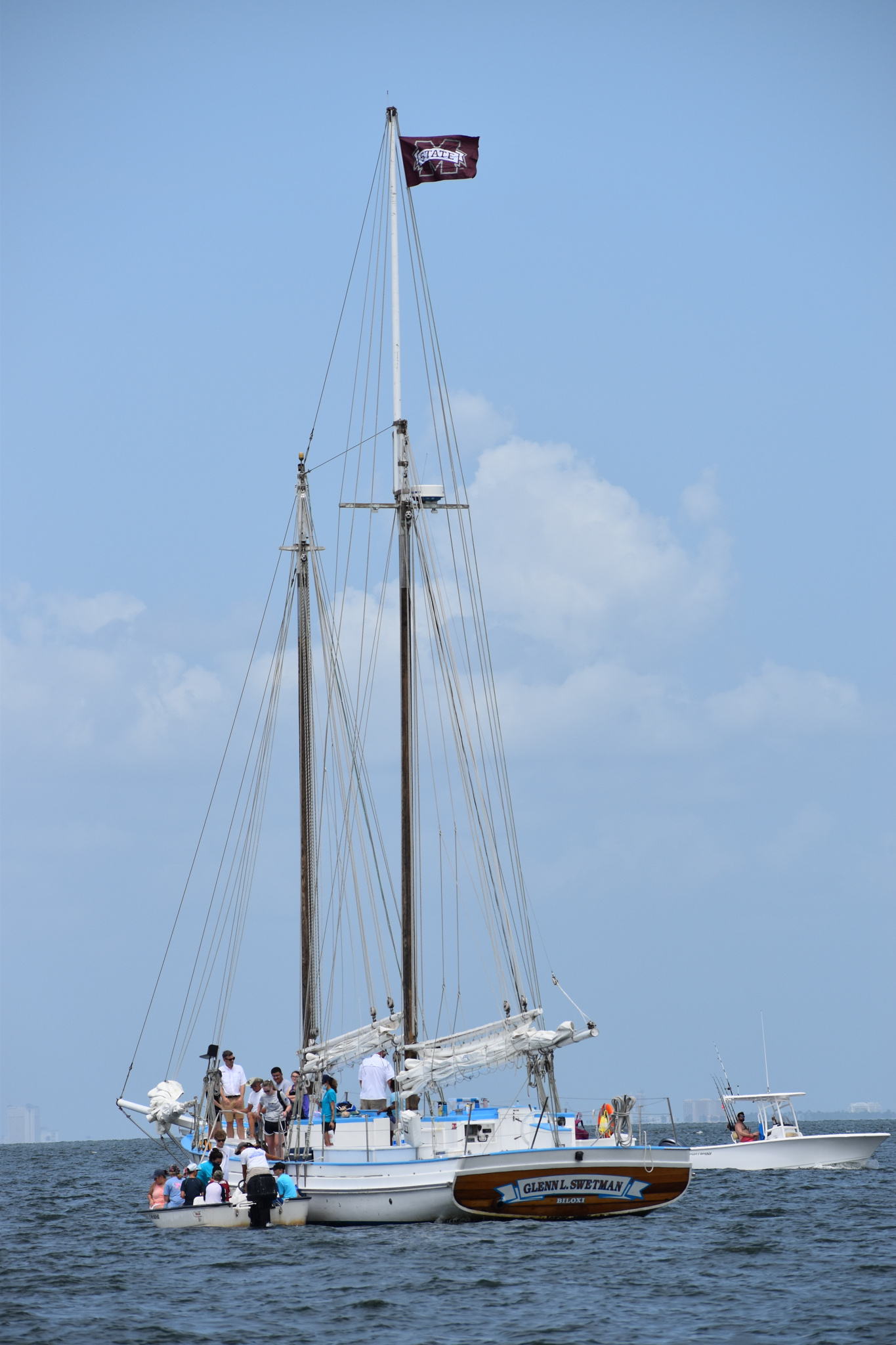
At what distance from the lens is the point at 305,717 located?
54.3 metres

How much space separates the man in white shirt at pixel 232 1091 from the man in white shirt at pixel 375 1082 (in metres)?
4.91

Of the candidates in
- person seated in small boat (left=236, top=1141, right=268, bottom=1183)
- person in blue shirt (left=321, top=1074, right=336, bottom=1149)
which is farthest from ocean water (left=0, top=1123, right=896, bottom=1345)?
person in blue shirt (left=321, top=1074, right=336, bottom=1149)

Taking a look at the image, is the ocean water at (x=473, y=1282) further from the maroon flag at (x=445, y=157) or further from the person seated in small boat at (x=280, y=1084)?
the maroon flag at (x=445, y=157)

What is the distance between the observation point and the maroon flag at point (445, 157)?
5031 centimetres

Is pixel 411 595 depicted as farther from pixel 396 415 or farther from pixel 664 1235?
pixel 664 1235

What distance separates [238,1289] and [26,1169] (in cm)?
8445

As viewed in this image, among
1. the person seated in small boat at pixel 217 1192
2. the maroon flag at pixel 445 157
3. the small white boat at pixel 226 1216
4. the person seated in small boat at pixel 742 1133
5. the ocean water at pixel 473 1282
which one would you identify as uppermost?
the maroon flag at pixel 445 157

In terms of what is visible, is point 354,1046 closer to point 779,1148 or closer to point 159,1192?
point 159,1192

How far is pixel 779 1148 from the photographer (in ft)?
207

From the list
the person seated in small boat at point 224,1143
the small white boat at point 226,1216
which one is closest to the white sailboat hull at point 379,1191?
the small white boat at point 226,1216

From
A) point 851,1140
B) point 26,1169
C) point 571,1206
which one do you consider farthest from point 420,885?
point 26,1169

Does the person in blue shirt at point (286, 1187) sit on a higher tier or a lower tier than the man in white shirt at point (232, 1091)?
lower

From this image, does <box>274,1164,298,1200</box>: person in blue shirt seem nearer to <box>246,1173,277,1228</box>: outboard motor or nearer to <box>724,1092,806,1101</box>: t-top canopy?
<box>246,1173,277,1228</box>: outboard motor

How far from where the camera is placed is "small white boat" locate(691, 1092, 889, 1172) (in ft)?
208
